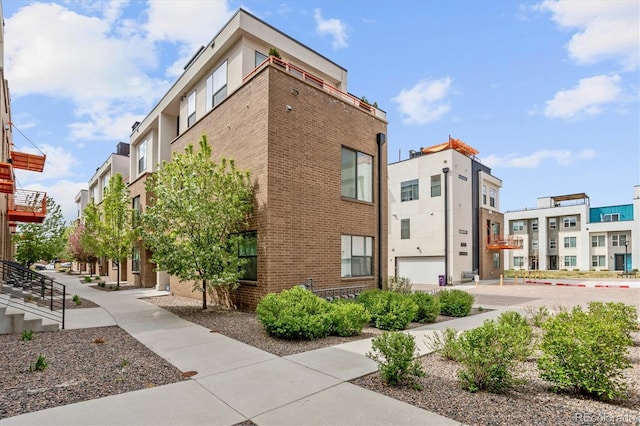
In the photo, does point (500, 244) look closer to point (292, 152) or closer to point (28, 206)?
point (292, 152)

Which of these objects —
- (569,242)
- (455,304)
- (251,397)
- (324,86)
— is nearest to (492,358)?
(251,397)

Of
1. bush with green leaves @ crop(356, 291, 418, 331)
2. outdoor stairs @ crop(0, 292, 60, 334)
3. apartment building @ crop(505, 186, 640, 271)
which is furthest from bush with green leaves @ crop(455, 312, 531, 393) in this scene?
apartment building @ crop(505, 186, 640, 271)

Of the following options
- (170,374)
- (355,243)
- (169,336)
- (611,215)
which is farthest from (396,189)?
(611,215)

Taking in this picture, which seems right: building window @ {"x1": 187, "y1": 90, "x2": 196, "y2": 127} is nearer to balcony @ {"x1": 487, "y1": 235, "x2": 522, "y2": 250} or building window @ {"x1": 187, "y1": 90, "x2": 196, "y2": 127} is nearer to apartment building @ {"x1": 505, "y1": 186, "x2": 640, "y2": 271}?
balcony @ {"x1": 487, "y1": 235, "x2": 522, "y2": 250}

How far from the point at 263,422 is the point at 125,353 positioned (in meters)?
4.23

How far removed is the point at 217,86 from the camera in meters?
15.0

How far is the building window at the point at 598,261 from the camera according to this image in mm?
51150

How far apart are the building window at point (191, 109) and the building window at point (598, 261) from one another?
58.9m

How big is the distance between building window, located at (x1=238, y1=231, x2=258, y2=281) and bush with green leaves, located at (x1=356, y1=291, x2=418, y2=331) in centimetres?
377

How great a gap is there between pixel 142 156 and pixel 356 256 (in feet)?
56.9

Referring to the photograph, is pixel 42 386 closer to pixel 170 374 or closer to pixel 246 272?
pixel 170 374

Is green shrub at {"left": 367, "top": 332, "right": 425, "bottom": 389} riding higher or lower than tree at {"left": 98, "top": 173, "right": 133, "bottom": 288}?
lower

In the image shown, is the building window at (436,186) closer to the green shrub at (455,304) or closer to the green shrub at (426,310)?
the green shrub at (455,304)

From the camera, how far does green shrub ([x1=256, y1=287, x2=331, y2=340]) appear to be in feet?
25.0
